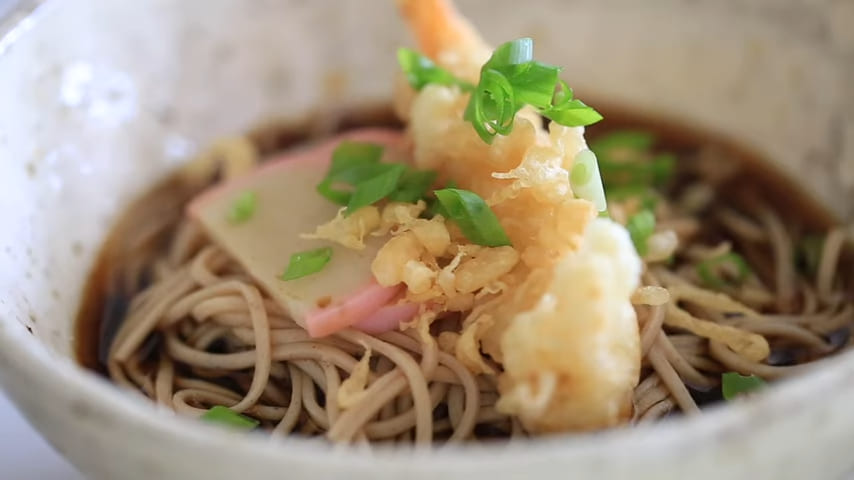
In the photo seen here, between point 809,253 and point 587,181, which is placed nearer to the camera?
point 587,181

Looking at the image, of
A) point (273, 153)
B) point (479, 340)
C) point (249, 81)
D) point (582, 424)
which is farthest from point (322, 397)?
point (249, 81)

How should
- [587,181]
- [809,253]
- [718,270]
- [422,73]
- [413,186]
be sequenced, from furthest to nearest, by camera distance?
[809,253], [718,270], [422,73], [413,186], [587,181]

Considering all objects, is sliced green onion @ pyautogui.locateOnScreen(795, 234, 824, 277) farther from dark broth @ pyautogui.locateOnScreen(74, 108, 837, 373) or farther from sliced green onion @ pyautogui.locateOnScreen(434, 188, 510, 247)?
sliced green onion @ pyautogui.locateOnScreen(434, 188, 510, 247)

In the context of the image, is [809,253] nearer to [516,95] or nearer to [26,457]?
[516,95]

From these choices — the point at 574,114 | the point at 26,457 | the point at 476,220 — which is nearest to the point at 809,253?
the point at 574,114

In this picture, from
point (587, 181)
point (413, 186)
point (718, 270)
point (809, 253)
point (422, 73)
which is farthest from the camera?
point (809, 253)

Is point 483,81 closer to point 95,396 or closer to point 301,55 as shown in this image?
point 95,396

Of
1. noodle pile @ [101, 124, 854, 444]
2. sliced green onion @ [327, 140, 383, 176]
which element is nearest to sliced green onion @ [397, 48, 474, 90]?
sliced green onion @ [327, 140, 383, 176]
